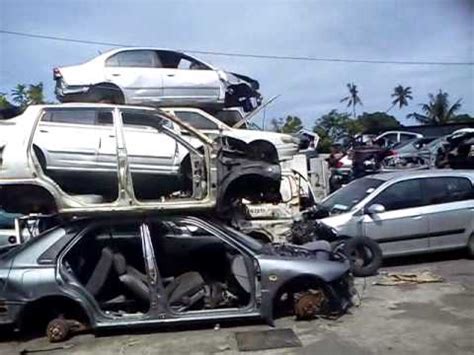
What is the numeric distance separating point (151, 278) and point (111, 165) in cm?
154

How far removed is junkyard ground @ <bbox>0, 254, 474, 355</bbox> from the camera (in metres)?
5.84

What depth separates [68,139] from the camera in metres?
7.45

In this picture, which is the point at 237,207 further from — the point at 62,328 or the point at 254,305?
the point at 62,328

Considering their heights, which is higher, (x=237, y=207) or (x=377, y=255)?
(x=237, y=207)

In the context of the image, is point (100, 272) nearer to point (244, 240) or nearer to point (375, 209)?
point (244, 240)

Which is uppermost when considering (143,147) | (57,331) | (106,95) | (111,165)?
(106,95)

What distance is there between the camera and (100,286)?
6484mm

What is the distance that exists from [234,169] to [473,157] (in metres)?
11.4

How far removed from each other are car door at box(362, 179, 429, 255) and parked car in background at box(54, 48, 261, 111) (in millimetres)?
3554

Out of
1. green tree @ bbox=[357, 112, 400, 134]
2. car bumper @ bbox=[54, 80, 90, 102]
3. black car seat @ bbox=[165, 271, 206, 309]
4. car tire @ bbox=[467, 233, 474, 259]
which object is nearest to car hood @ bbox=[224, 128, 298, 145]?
car bumper @ bbox=[54, 80, 90, 102]

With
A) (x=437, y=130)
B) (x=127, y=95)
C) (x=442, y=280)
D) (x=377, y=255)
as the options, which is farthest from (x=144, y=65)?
(x=437, y=130)

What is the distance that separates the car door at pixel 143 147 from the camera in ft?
23.9

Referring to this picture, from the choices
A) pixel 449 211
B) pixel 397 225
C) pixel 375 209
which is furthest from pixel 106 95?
pixel 449 211

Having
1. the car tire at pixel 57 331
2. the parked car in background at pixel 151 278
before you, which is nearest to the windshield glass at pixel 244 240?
the parked car in background at pixel 151 278
